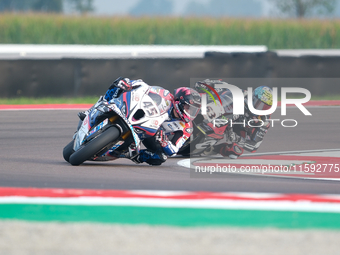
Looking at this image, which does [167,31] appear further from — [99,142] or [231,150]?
[99,142]

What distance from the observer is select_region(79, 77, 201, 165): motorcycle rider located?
266 inches

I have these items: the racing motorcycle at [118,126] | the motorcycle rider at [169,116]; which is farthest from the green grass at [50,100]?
the racing motorcycle at [118,126]

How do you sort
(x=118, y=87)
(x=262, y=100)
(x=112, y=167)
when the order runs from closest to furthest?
(x=118, y=87) < (x=112, y=167) < (x=262, y=100)

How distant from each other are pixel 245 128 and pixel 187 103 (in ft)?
4.62

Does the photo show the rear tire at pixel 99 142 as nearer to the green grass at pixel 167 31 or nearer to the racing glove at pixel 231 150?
the racing glove at pixel 231 150

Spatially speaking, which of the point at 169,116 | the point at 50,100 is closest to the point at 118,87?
the point at 169,116

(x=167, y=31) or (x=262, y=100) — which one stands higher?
(x=262, y=100)

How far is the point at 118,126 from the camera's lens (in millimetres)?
6363

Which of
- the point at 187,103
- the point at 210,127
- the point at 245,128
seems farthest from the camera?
the point at 245,128

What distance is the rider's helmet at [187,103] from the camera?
6.83 metres

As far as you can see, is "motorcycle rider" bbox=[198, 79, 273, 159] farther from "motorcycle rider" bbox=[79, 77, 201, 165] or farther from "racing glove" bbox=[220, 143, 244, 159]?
"motorcycle rider" bbox=[79, 77, 201, 165]

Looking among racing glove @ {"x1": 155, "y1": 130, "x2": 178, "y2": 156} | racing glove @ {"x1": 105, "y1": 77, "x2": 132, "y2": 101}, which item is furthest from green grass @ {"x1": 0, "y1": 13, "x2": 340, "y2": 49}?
racing glove @ {"x1": 155, "y1": 130, "x2": 178, "y2": 156}

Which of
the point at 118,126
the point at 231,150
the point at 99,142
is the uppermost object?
the point at 118,126

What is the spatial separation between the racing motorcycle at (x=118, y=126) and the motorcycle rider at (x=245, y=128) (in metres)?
1.52
